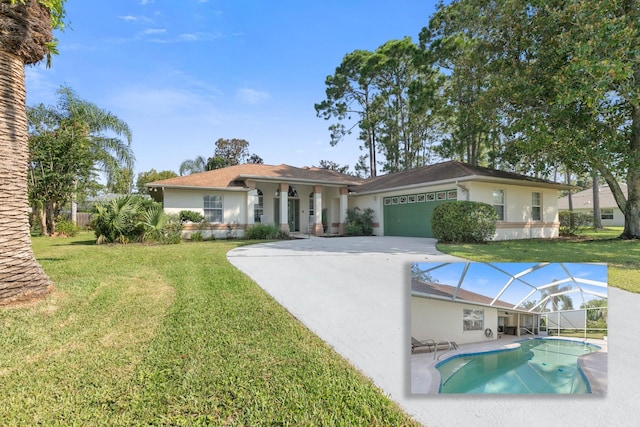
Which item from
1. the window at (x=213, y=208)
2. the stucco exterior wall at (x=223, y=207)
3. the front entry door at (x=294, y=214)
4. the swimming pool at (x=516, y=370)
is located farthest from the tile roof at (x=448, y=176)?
the swimming pool at (x=516, y=370)

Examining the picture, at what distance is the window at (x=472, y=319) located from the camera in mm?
1787

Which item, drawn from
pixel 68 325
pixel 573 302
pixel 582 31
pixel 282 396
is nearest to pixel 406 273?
pixel 573 302

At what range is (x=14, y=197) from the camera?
463 cm

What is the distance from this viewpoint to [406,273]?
6.61ft

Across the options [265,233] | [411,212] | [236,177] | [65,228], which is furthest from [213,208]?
[411,212]

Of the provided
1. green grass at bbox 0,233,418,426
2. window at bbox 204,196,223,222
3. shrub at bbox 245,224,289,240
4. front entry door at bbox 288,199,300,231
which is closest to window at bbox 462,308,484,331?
green grass at bbox 0,233,418,426

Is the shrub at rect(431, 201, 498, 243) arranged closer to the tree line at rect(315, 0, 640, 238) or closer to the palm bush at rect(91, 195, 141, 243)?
the tree line at rect(315, 0, 640, 238)

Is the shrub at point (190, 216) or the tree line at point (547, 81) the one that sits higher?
the tree line at point (547, 81)

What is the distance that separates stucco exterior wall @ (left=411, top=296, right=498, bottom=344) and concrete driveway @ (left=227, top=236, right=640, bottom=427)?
0.08m

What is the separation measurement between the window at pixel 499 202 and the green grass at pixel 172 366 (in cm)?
1364

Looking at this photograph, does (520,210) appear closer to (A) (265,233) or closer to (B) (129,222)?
(A) (265,233)

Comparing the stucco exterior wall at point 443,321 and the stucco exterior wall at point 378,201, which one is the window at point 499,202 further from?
the stucco exterior wall at point 443,321

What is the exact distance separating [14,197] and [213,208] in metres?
12.2

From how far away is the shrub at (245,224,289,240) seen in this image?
16234 millimetres
